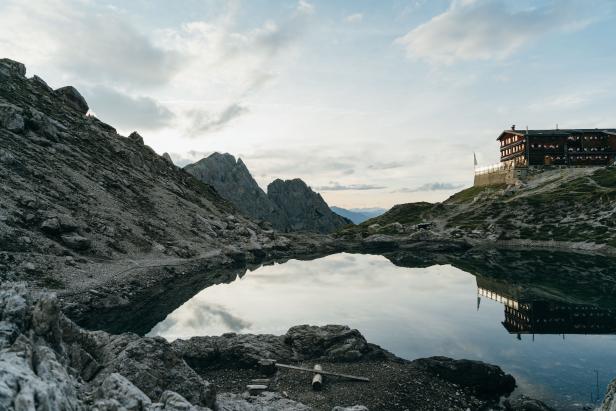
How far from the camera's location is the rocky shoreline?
15.4m

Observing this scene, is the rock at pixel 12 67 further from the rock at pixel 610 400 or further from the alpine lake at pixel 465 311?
the rock at pixel 610 400

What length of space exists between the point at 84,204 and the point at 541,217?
518 feet

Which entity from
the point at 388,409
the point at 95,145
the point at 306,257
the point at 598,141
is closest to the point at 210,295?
the point at 388,409

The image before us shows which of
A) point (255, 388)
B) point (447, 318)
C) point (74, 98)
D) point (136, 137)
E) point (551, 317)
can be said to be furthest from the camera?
point (136, 137)

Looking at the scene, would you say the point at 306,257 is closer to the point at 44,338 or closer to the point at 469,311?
the point at 469,311

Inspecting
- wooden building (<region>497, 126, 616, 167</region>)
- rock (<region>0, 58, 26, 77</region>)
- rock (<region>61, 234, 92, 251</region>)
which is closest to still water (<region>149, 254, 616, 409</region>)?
rock (<region>61, 234, 92, 251</region>)

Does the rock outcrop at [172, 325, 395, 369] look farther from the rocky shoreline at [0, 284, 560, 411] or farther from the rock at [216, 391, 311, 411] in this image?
the rock at [216, 391, 311, 411]

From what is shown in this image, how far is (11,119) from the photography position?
3949 inches

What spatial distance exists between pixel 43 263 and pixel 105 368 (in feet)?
164

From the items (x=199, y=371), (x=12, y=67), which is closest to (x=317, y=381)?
(x=199, y=371)

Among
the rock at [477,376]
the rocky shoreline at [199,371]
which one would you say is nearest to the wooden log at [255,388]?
the rocky shoreline at [199,371]

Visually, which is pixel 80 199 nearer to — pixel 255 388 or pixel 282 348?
pixel 282 348

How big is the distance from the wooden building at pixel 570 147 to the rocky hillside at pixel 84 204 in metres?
140

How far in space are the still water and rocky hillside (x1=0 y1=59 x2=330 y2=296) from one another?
20049 mm
